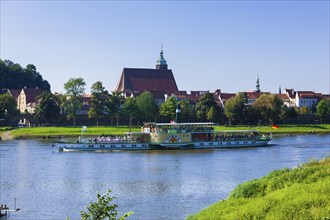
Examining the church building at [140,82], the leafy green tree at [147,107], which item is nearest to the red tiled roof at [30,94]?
the church building at [140,82]

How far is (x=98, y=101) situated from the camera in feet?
436

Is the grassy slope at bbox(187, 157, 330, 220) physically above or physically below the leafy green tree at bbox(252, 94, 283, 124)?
below

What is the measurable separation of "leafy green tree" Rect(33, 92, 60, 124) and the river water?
41.5 meters

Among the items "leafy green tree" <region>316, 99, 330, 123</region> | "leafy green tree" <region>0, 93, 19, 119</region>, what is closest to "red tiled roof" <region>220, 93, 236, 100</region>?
"leafy green tree" <region>316, 99, 330, 123</region>

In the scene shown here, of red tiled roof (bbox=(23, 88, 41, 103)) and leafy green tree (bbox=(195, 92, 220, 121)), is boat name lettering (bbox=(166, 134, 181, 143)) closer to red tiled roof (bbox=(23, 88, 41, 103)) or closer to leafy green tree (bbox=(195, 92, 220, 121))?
leafy green tree (bbox=(195, 92, 220, 121))

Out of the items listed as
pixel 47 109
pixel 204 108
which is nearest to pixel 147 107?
pixel 204 108

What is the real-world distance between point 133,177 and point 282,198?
32.7 m

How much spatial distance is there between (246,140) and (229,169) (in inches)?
1440

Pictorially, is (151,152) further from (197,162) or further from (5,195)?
(5,195)

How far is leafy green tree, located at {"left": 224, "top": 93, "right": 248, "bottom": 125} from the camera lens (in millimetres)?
133125

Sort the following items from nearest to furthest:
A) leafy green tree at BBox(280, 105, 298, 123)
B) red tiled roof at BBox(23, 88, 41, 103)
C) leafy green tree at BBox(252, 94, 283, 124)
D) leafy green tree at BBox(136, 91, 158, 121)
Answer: leafy green tree at BBox(136, 91, 158, 121)
leafy green tree at BBox(252, 94, 283, 124)
leafy green tree at BBox(280, 105, 298, 123)
red tiled roof at BBox(23, 88, 41, 103)

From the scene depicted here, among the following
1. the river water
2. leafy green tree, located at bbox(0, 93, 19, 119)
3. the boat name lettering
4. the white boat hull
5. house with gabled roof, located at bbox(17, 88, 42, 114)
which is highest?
house with gabled roof, located at bbox(17, 88, 42, 114)

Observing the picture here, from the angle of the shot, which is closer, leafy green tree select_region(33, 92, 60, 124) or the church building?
leafy green tree select_region(33, 92, 60, 124)

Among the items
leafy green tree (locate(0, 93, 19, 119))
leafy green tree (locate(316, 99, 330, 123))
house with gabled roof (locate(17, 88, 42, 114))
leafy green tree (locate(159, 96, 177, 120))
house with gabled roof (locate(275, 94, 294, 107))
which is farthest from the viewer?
house with gabled roof (locate(275, 94, 294, 107))
